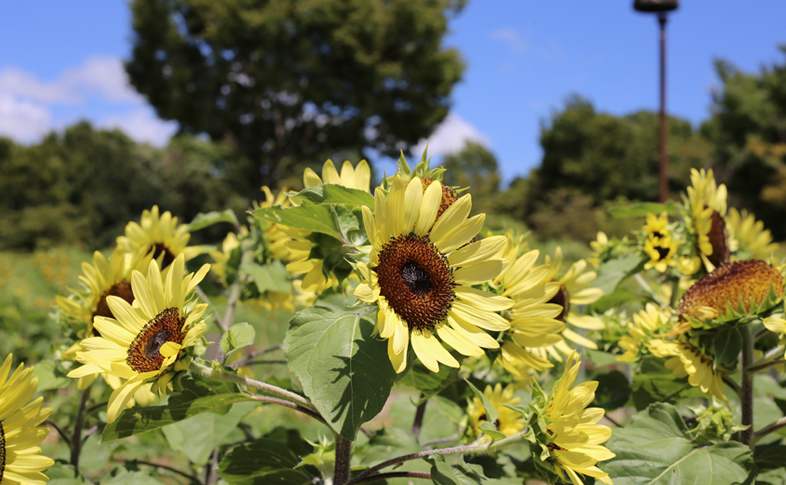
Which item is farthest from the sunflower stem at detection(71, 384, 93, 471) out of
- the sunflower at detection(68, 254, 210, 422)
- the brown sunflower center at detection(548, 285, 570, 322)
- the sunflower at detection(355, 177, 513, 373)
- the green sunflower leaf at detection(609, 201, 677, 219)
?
the green sunflower leaf at detection(609, 201, 677, 219)

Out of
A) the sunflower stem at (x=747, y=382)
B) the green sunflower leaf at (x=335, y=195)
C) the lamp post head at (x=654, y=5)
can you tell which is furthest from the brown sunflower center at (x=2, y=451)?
the lamp post head at (x=654, y=5)

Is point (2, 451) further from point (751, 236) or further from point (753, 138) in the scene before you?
point (753, 138)

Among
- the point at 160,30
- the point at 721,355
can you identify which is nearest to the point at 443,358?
the point at 721,355

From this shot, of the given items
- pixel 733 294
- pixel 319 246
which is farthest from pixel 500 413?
pixel 319 246

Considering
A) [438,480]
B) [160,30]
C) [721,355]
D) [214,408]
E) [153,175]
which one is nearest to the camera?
[438,480]

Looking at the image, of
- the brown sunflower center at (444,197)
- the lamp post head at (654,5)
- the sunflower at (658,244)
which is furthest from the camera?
the lamp post head at (654,5)

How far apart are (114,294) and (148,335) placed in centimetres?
42

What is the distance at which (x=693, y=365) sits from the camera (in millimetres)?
1000

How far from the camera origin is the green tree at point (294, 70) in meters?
16.4

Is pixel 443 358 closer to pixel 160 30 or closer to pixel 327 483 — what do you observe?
pixel 327 483

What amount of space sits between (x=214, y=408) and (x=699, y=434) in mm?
852

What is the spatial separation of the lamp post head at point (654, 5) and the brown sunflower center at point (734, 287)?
977 centimetres

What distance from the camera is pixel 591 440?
0.80 metres

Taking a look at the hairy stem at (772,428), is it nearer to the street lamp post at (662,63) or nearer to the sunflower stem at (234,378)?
the sunflower stem at (234,378)
